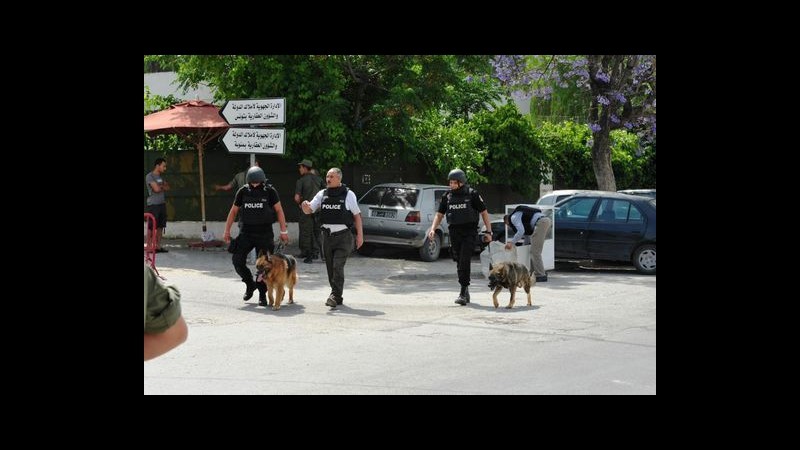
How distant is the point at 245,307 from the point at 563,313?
3.88 meters

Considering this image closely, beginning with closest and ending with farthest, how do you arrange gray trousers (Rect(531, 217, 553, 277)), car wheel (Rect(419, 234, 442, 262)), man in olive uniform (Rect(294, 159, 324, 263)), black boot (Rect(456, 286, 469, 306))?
1. black boot (Rect(456, 286, 469, 306))
2. gray trousers (Rect(531, 217, 553, 277))
3. man in olive uniform (Rect(294, 159, 324, 263))
4. car wheel (Rect(419, 234, 442, 262))

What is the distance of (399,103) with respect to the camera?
1906cm

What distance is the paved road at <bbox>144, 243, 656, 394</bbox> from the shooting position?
7.62 metres

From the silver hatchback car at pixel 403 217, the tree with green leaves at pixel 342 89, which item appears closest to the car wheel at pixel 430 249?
the silver hatchback car at pixel 403 217

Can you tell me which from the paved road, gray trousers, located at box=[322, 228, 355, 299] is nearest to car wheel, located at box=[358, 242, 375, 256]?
the paved road

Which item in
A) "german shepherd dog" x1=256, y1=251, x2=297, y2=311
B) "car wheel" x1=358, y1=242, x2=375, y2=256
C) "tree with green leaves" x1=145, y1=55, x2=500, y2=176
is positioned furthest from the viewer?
"car wheel" x1=358, y1=242, x2=375, y2=256

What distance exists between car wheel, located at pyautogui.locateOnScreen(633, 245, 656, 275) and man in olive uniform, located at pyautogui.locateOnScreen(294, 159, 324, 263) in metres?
5.64

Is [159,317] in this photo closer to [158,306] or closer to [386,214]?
[158,306]

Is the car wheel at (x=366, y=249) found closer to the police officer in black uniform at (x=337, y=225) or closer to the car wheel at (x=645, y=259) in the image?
the car wheel at (x=645, y=259)

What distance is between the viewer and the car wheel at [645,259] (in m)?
17.0

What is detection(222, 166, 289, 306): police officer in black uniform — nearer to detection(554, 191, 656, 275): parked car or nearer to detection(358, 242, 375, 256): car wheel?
detection(554, 191, 656, 275): parked car

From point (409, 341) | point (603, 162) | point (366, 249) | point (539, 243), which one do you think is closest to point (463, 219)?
point (539, 243)

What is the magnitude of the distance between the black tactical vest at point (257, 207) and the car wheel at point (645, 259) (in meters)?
7.39

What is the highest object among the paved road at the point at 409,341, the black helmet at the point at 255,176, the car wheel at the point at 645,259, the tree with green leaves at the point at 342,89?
the tree with green leaves at the point at 342,89
